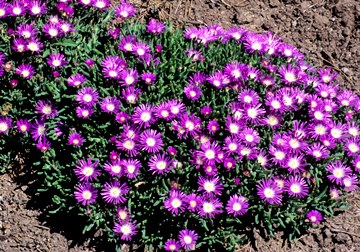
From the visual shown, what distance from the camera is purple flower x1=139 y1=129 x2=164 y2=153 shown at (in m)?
3.75

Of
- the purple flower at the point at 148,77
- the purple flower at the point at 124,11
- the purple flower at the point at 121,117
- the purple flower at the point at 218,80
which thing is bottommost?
the purple flower at the point at 121,117

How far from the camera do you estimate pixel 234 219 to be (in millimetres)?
3744

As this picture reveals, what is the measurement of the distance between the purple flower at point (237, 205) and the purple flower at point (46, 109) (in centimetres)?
162

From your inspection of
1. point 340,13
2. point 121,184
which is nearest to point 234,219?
point 121,184

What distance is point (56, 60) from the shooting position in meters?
4.18

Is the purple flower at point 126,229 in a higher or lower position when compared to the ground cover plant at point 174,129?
lower

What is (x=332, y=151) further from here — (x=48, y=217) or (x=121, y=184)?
(x=48, y=217)

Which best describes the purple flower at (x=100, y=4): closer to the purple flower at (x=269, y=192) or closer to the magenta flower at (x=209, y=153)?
the magenta flower at (x=209, y=153)

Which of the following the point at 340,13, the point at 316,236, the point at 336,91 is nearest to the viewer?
the point at 316,236

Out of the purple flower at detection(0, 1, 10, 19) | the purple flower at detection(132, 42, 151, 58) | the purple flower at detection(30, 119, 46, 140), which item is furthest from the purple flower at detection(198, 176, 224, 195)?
the purple flower at detection(0, 1, 10, 19)

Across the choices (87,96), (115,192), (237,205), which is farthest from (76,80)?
(237,205)

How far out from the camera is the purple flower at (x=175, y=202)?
362 cm

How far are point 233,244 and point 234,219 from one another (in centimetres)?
22

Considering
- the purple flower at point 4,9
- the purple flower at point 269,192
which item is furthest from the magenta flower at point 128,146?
the purple flower at point 4,9
